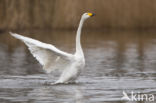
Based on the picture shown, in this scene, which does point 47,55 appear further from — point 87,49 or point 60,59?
point 87,49

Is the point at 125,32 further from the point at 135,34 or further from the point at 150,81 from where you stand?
the point at 150,81

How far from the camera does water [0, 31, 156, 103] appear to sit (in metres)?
10.6

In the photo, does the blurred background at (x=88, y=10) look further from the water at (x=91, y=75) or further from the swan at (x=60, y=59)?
the swan at (x=60, y=59)

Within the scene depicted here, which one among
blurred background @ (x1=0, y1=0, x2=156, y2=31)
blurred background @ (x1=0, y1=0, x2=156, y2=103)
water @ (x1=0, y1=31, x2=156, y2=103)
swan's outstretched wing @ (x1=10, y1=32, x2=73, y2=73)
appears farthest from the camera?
blurred background @ (x1=0, y1=0, x2=156, y2=31)

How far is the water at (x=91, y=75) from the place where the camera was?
10.6 m

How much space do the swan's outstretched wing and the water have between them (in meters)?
0.46

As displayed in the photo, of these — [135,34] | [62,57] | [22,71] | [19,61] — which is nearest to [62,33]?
[135,34]

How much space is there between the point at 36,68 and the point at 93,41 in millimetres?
10134

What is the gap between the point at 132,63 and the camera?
1697 centimetres

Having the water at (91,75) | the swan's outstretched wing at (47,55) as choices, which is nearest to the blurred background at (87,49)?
the water at (91,75)

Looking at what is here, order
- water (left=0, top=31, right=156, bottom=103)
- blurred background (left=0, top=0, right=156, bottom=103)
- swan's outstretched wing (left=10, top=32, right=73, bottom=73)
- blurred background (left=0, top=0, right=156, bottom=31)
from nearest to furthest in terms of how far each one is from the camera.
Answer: water (left=0, top=31, right=156, bottom=103), blurred background (left=0, top=0, right=156, bottom=103), swan's outstretched wing (left=10, top=32, right=73, bottom=73), blurred background (left=0, top=0, right=156, bottom=31)

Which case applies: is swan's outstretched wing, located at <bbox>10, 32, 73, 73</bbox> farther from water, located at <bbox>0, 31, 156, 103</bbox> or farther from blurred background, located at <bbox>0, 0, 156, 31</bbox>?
blurred background, located at <bbox>0, 0, 156, 31</bbox>

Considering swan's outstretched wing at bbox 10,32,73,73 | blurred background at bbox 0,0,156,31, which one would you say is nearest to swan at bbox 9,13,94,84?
swan's outstretched wing at bbox 10,32,73,73

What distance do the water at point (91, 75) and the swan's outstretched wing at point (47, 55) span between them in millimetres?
464
